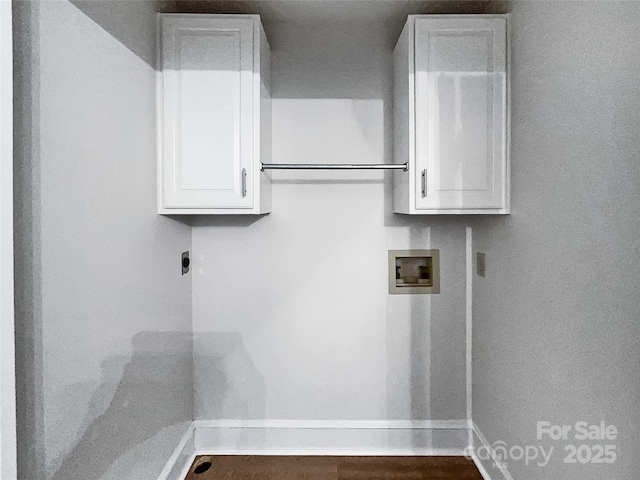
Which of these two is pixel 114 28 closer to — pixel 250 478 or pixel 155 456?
pixel 155 456

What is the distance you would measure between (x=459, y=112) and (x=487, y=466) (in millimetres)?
1578

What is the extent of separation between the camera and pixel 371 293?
8.18 feet

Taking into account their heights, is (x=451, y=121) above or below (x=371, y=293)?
above

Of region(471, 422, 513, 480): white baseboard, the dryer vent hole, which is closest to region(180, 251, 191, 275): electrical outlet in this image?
the dryer vent hole

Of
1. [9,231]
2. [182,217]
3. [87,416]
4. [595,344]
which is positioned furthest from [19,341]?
[595,344]

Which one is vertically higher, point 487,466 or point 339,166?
point 339,166

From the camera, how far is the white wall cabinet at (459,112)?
2.00 meters

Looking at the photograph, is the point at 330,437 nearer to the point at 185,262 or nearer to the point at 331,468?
the point at 331,468

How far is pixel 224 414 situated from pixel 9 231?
179 cm

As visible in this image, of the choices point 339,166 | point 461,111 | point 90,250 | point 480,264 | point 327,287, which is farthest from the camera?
point 327,287

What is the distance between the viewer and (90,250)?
140 centimetres

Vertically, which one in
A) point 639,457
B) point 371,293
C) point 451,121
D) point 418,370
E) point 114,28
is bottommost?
point 418,370

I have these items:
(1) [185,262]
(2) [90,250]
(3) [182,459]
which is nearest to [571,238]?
(2) [90,250]

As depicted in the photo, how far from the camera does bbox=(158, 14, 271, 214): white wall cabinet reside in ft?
Answer: 6.59
